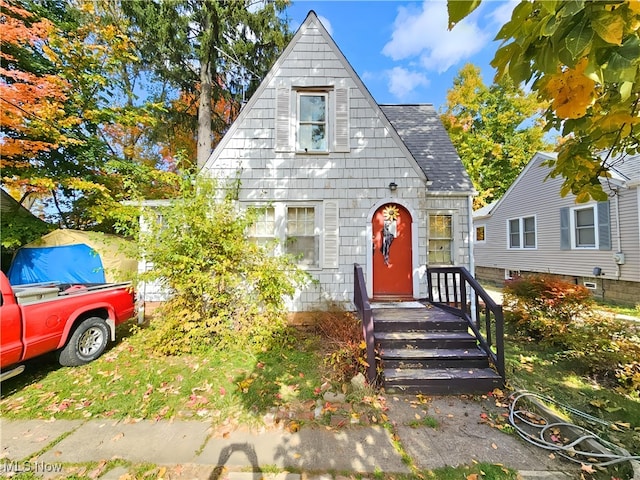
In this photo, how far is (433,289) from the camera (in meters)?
6.16

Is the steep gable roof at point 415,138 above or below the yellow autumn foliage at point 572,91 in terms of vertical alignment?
above

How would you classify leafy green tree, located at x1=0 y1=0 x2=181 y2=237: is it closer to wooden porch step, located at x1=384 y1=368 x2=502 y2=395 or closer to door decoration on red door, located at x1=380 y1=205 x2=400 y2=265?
door decoration on red door, located at x1=380 y1=205 x2=400 y2=265

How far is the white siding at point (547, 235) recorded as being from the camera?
838 centimetres

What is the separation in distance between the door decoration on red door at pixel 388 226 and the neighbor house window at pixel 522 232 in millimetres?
9876

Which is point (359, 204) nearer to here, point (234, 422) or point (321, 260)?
point (321, 260)

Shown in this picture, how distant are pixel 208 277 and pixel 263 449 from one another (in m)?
2.96

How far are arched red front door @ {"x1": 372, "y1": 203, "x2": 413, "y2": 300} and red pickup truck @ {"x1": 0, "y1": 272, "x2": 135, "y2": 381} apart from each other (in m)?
5.59

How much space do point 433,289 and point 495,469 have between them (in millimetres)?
3887

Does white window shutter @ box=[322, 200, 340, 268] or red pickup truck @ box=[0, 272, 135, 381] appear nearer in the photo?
A: red pickup truck @ box=[0, 272, 135, 381]

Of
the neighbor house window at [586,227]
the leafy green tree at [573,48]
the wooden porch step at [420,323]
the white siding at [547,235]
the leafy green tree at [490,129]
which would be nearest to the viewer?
the leafy green tree at [573,48]

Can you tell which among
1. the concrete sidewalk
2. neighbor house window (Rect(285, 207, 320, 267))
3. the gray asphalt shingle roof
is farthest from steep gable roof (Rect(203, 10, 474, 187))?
the concrete sidewalk

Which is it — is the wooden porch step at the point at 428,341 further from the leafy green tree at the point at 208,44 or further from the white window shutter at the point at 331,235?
the leafy green tree at the point at 208,44

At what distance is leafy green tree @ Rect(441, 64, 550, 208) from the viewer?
18719mm

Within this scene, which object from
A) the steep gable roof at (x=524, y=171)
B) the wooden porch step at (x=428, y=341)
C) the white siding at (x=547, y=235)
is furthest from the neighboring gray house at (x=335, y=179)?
the steep gable roof at (x=524, y=171)
